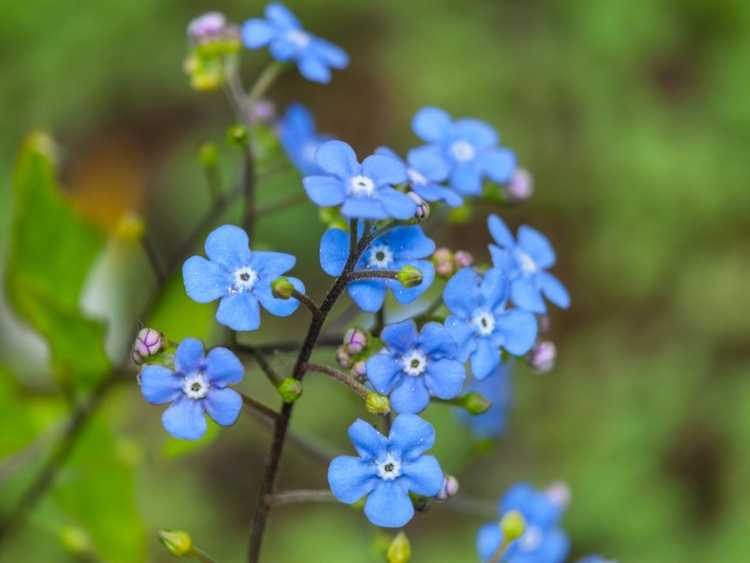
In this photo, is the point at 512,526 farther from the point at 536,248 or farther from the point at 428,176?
the point at 428,176

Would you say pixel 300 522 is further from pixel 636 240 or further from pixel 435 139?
pixel 435 139

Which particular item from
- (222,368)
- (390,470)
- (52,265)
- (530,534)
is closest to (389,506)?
(390,470)

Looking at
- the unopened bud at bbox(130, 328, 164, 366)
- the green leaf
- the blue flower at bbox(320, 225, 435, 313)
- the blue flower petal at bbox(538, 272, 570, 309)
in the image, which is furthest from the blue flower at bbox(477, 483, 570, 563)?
the green leaf

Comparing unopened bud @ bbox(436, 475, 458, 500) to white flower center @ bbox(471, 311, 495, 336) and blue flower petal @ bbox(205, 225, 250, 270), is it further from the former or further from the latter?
blue flower petal @ bbox(205, 225, 250, 270)

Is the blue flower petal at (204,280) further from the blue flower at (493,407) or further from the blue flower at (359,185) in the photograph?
the blue flower at (493,407)

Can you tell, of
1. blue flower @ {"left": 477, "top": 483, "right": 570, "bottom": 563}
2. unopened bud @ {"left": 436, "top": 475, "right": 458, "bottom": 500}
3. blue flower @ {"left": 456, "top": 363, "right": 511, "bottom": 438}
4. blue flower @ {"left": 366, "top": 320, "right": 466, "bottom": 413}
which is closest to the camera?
blue flower @ {"left": 366, "top": 320, "right": 466, "bottom": 413}

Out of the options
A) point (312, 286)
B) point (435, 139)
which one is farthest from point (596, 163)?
point (435, 139)

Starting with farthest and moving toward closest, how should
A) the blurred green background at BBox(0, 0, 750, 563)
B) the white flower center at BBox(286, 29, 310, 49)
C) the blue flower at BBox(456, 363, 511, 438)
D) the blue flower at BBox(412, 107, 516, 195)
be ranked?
the blurred green background at BBox(0, 0, 750, 563) < the blue flower at BBox(456, 363, 511, 438) < the white flower center at BBox(286, 29, 310, 49) < the blue flower at BBox(412, 107, 516, 195)
